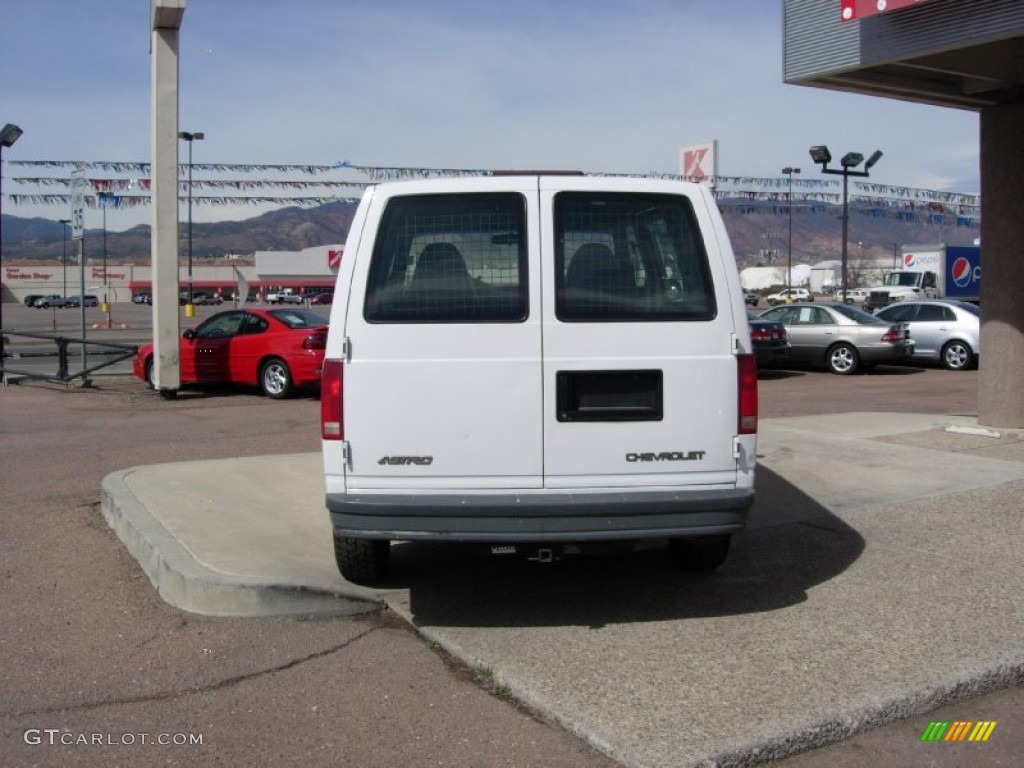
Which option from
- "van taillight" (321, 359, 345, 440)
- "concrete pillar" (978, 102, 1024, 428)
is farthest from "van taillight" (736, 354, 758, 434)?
"concrete pillar" (978, 102, 1024, 428)

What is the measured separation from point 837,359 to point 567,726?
58.9 feet

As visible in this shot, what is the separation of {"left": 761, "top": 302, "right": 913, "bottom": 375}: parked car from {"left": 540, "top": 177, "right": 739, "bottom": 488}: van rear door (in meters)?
16.4

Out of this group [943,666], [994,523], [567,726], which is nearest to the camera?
[567,726]

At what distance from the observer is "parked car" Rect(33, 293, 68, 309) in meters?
82.9

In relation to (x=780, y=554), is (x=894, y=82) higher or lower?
higher

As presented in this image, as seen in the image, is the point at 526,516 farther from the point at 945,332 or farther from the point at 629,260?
the point at 945,332

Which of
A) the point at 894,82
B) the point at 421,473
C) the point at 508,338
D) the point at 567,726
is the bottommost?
the point at 567,726

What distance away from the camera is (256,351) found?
15578 mm

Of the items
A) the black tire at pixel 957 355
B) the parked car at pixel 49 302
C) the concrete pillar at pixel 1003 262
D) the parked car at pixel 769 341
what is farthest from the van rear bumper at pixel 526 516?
the parked car at pixel 49 302

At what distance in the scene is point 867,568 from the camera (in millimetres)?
6043

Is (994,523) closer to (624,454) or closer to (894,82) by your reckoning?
(624,454)

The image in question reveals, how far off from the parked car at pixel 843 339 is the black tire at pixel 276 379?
10.6 meters

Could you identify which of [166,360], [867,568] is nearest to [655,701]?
[867,568]

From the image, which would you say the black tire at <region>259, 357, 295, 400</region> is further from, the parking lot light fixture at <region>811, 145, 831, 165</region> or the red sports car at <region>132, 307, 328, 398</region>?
the parking lot light fixture at <region>811, 145, 831, 165</region>
